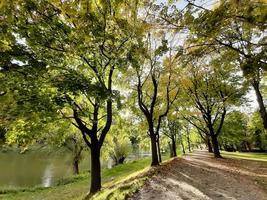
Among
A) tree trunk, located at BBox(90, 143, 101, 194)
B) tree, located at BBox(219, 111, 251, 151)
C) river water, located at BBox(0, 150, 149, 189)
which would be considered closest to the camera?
tree trunk, located at BBox(90, 143, 101, 194)

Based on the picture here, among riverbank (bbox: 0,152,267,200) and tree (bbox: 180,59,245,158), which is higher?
tree (bbox: 180,59,245,158)

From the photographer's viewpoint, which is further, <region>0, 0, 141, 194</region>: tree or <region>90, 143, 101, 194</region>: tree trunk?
<region>90, 143, 101, 194</region>: tree trunk

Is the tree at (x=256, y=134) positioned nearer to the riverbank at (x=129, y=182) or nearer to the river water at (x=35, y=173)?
the riverbank at (x=129, y=182)

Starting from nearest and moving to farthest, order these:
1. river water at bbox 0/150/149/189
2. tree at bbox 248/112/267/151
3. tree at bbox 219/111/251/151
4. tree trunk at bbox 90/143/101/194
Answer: tree trunk at bbox 90/143/101/194 → river water at bbox 0/150/149/189 → tree at bbox 219/111/251/151 → tree at bbox 248/112/267/151

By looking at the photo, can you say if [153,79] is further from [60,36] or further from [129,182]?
[60,36]

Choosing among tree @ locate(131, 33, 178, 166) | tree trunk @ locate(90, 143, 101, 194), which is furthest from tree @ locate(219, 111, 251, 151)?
tree trunk @ locate(90, 143, 101, 194)

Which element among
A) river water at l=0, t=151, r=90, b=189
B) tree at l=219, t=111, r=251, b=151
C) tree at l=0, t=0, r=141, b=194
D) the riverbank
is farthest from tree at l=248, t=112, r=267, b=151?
tree at l=0, t=0, r=141, b=194

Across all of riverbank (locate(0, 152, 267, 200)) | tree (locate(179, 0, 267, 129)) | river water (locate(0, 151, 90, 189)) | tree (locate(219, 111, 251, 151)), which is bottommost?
riverbank (locate(0, 152, 267, 200))

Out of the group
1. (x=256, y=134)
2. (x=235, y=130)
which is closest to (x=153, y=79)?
(x=235, y=130)

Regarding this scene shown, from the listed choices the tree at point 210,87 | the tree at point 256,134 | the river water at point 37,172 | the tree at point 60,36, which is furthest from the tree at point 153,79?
the tree at point 256,134

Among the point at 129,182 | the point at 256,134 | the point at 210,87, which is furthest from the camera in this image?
the point at 256,134

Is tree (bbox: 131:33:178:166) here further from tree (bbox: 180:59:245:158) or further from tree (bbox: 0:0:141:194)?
tree (bbox: 0:0:141:194)

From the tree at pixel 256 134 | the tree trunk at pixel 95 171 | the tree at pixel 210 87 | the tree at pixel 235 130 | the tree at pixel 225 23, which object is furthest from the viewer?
the tree at pixel 256 134

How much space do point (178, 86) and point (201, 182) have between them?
1220 centimetres
